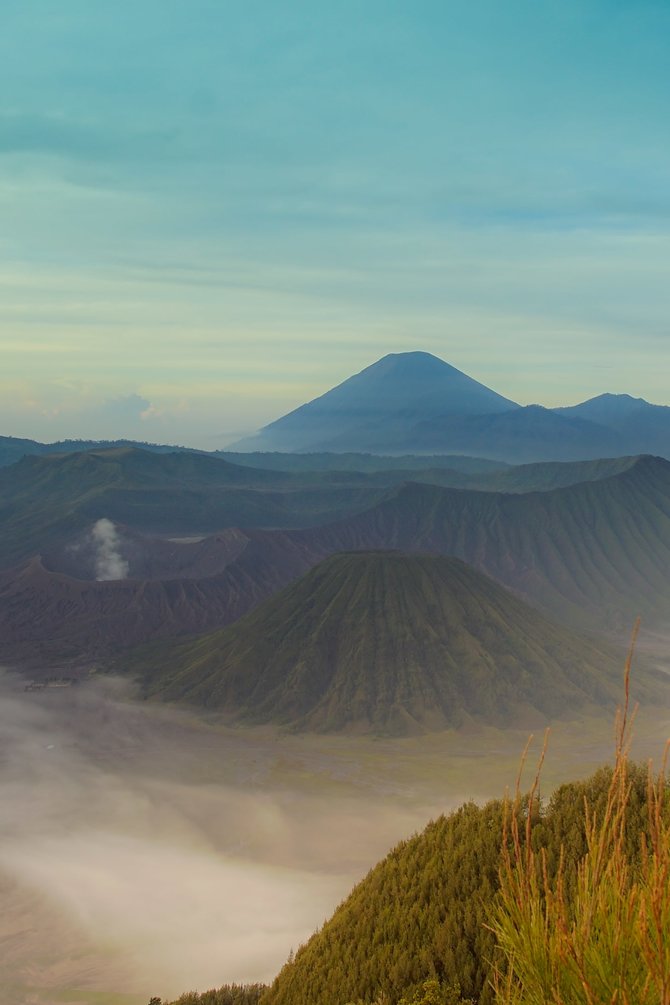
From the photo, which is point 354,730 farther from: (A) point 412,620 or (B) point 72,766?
(B) point 72,766

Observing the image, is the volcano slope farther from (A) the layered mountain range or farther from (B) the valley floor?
(B) the valley floor

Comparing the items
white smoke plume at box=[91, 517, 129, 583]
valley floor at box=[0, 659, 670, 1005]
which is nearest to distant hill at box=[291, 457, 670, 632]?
white smoke plume at box=[91, 517, 129, 583]

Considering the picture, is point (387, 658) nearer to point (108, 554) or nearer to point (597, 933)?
point (108, 554)

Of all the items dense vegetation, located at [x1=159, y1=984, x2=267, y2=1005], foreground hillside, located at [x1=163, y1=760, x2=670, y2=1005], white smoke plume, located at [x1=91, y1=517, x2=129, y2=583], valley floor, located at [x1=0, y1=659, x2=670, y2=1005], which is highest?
white smoke plume, located at [x1=91, y1=517, x2=129, y2=583]

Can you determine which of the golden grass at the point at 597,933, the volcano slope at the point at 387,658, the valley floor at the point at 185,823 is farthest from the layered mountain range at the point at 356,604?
the golden grass at the point at 597,933

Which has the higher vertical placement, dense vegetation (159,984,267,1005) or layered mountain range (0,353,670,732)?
layered mountain range (0,353,670,732)

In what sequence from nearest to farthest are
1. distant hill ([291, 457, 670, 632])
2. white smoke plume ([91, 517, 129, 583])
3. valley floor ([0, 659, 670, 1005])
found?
A: valley floor ([0, 659, 670, 1005])
distant hill ([291, 457, 670, 632])
white smoke plume ([91, 517, 129, 583])

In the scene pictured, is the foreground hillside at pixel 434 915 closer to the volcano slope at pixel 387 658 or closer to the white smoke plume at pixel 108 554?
the volcano slope at pixel 387 658
